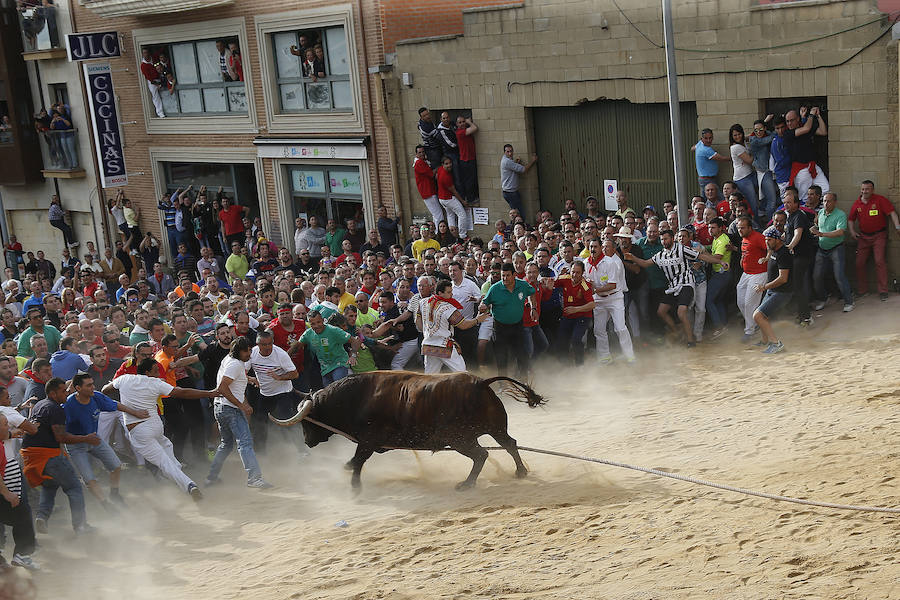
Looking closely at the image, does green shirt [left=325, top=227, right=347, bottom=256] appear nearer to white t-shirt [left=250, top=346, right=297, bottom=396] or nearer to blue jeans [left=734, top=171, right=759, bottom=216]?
blue jeans [left=734, top=171, right=759, bottom=216]

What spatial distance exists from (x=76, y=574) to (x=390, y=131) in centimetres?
1323

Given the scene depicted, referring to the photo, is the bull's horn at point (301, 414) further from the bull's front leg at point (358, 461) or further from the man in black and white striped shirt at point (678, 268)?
the man in black and white striped shirt at point (678, 268)

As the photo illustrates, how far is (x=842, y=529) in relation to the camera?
823 cm

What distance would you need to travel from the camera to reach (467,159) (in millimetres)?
20344

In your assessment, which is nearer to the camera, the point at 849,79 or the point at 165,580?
the point at 165,580

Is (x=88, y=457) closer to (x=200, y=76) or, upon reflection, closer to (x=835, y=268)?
(x=835, y=268)

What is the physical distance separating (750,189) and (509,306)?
16.2 feet

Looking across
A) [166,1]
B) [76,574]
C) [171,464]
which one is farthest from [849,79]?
[166,1]

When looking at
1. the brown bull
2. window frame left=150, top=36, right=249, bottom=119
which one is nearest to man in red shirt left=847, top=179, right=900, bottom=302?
the brown bull

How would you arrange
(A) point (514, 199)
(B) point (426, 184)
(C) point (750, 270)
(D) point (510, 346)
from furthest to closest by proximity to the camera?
(B) point (426, 184) < (A) point (514, 199) < (C) point (750, 270) < (D) point (510, 346)

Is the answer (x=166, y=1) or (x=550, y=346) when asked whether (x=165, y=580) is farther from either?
(x=166, y=1)

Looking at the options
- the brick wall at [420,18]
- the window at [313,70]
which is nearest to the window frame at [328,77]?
the window at [313,70]

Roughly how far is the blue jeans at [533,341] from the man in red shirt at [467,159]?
22.4 feet

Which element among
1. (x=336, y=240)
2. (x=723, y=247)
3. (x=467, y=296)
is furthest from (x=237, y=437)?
(x=336, y=240)
